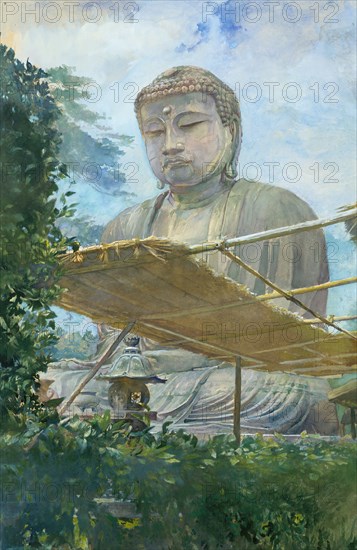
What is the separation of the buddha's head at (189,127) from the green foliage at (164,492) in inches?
76.9

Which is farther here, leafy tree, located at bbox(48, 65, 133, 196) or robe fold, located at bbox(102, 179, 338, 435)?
robe fold, located at bbox(102, 179, 338, 435)

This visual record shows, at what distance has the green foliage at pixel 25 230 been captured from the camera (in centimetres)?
226

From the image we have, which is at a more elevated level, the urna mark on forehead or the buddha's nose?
the urna mark on forehead

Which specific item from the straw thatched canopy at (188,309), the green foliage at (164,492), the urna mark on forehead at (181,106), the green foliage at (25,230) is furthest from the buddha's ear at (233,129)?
the green foliage at (25,230)

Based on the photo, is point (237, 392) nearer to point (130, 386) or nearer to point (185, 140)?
point (130, 386)

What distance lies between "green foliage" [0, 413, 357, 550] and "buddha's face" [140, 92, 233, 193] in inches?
76.3

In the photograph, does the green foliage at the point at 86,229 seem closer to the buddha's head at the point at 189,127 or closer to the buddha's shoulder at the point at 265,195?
the buddha's head at the point at 189,127

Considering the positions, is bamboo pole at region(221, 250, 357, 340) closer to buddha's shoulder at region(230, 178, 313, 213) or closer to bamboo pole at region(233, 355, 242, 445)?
bamboo pole at region(233, 355, 242, 445)

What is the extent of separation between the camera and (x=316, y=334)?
357cm

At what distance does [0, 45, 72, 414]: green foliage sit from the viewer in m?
2.26

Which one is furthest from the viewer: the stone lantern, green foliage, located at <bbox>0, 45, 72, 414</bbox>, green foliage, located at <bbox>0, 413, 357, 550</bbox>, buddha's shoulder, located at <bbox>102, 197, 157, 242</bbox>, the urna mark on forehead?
the urna mark on forehead

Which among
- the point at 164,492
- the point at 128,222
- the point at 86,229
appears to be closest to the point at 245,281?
the point at 128,222

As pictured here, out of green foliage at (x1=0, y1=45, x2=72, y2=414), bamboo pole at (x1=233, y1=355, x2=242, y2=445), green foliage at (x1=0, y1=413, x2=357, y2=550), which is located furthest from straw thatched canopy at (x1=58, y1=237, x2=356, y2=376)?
green foliage at (x1=0, y1=413, x2=357, y2=550)

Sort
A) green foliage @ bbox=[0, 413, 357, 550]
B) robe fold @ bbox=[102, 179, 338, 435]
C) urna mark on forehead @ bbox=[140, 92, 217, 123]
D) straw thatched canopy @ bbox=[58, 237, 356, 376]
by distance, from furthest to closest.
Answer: urna mark on forehead @ bbox=[140, 92, 217, 123] < robe fold @ bbox=[102, 179, 338, 435] < straw thatched canopy @ bbox=[58, 237, 356, 376] < green foliage @ bbox=[0, 413, 357, 550]
